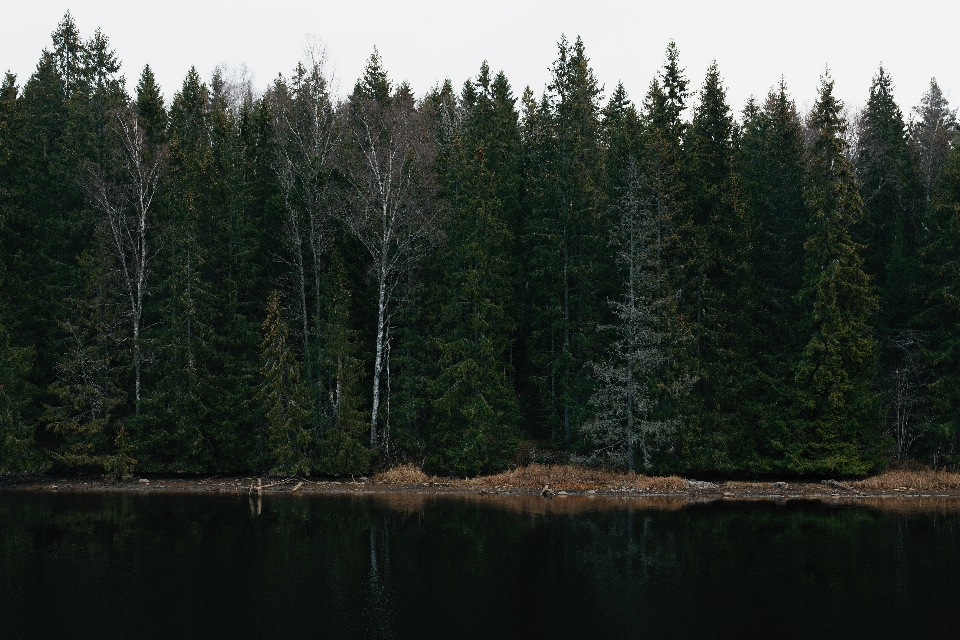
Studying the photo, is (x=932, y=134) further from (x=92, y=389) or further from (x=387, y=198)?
(x=92, y=389)

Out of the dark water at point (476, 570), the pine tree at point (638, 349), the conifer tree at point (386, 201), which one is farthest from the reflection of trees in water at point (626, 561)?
the conifer tree at point (386, 201)

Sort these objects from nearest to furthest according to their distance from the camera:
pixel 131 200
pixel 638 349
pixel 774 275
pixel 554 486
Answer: pixel 554 486
pixel 638 349
pixel 131 200
pixel 774 275

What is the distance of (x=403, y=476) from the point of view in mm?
42156

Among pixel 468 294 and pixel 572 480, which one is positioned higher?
pixel 468 294

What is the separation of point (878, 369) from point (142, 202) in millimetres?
44007

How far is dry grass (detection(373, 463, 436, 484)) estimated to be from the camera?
41875 millimetres

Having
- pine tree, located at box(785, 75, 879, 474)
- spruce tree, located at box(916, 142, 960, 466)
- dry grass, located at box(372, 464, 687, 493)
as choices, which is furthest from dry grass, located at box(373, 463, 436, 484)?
spruce tree, located at box(916, 142, 960, 466)

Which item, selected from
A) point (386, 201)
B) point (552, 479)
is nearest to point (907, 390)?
point (552, 479)

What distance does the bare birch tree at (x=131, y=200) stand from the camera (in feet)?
142

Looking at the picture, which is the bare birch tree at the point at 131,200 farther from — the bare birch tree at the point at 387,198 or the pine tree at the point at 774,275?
the pine tree at the point at 774,275

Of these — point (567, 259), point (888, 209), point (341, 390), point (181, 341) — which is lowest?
point (341, 390)

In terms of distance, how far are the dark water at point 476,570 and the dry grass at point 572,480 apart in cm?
314

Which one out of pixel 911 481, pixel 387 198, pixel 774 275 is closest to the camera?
pixel 911 481

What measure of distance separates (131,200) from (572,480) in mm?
30911
